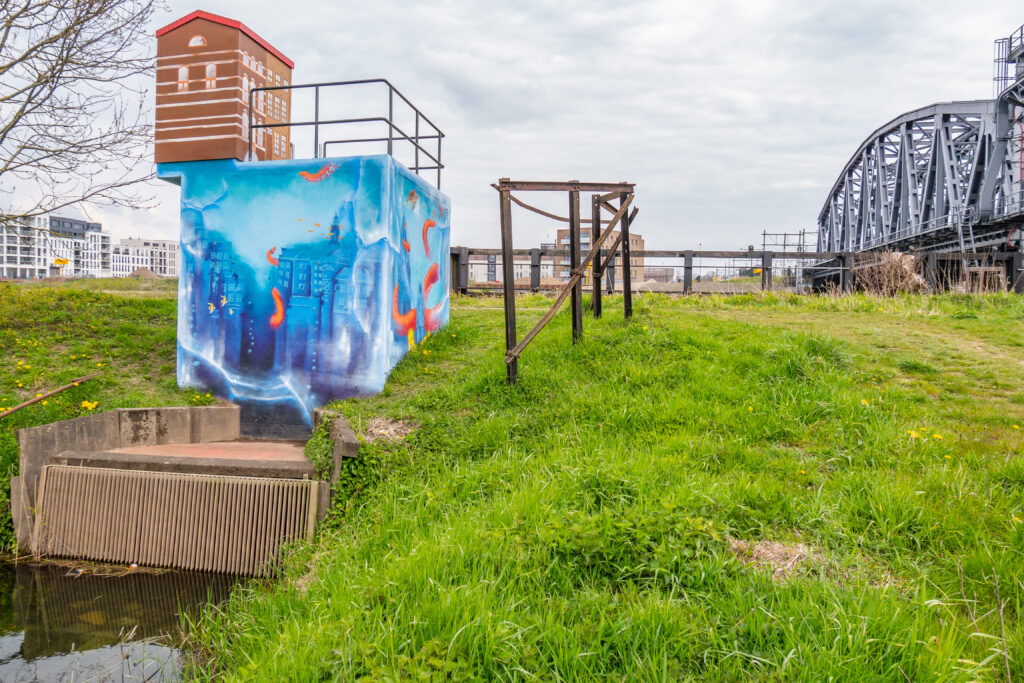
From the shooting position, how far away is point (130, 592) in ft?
19.3

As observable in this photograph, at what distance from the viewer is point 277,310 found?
9109 mm

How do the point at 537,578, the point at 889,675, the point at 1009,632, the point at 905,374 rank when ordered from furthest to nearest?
the point at 905,374, the point at 537,578, the point at 1009,632, the point at 889,675

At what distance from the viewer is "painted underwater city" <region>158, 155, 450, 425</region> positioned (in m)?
8.80

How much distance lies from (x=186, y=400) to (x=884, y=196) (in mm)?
40863

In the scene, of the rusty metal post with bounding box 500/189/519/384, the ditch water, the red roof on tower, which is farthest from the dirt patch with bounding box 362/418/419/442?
the red roof on tower

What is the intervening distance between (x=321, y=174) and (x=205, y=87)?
95.7 inches

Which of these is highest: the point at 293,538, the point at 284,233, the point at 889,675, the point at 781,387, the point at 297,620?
the point at 284,233

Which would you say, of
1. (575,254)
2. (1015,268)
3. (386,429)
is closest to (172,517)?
(386,429)

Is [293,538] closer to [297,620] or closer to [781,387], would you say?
[297,620]

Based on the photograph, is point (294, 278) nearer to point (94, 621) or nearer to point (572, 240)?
point (572, 240)

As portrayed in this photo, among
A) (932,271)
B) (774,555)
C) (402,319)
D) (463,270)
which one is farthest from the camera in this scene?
(463,270)

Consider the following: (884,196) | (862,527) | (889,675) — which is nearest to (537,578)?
(889,675)

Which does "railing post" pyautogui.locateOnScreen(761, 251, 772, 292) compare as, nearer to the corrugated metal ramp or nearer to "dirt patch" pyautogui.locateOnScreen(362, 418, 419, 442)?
"dirt patch" pyautogui.locateOnScreen(362, 418, 419, 442)

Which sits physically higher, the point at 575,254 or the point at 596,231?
the point at 596,231
